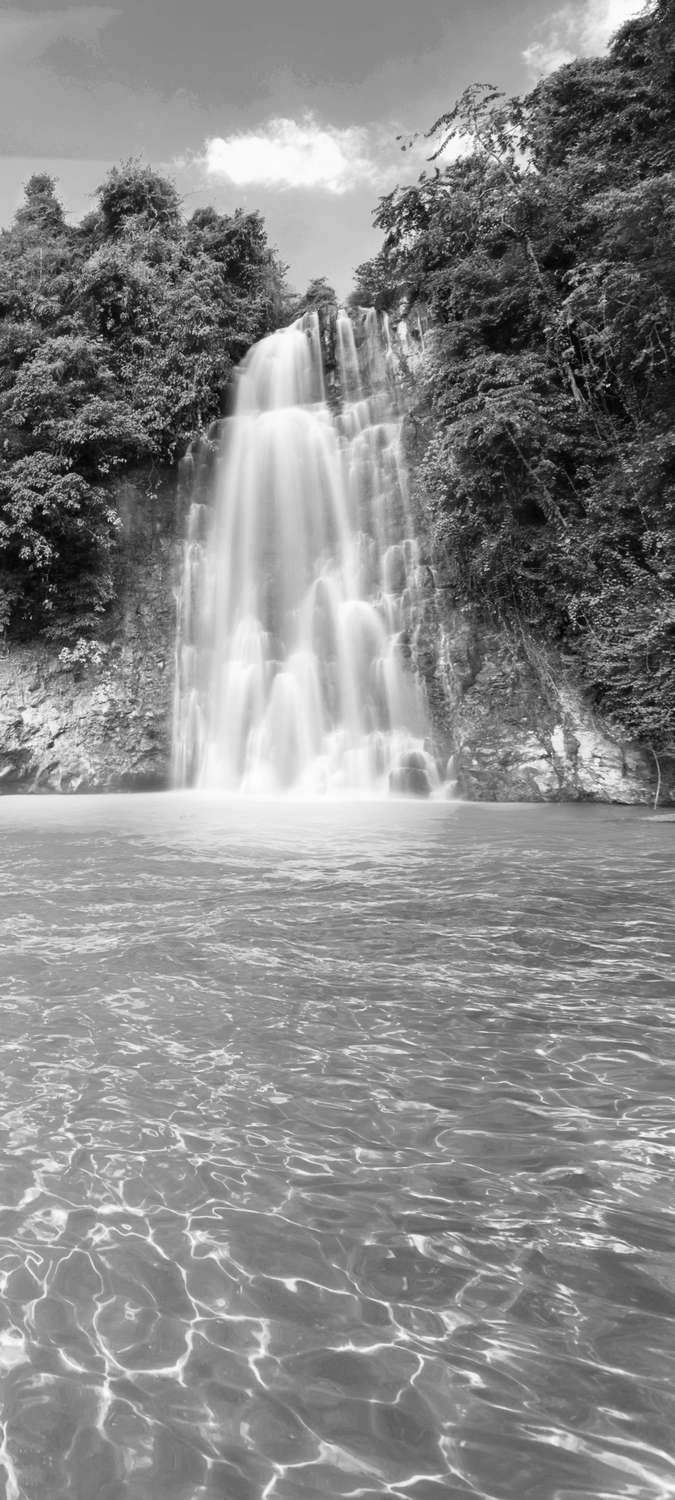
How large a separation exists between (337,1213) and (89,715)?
579 inches

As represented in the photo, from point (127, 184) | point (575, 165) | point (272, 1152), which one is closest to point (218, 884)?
point (272, 1152)

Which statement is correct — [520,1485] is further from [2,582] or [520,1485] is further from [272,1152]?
[2,582]

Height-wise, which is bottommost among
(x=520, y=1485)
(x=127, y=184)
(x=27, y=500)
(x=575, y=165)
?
(x=520, y=1485)

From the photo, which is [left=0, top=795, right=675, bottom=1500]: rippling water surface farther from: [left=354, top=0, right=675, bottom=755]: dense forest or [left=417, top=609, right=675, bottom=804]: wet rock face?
[left=354, top=0, right=675, bottom=755]: dense forest

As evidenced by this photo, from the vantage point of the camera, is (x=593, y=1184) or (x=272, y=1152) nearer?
(x=593, y=1184)

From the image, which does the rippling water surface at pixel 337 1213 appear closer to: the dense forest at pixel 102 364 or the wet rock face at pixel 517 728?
the wet rock face at pixel 517 728

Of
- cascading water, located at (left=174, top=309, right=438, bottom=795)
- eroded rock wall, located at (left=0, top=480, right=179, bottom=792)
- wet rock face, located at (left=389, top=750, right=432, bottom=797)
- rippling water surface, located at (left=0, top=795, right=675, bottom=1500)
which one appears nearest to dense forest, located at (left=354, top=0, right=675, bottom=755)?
cascading water, located at (left=174, top=309, right=438, bottom=795)

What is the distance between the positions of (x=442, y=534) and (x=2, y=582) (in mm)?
9663

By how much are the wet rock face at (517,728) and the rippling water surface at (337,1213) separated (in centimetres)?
731

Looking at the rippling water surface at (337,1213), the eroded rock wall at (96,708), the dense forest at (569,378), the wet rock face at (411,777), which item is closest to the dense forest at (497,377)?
the dense forest at (569,378)

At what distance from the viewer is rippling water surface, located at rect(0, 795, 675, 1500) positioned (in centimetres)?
131

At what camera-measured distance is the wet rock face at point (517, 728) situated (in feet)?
36.8

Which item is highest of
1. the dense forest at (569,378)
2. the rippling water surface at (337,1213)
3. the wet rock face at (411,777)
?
the dense forest at (569,378)

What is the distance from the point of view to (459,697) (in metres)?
13.0
